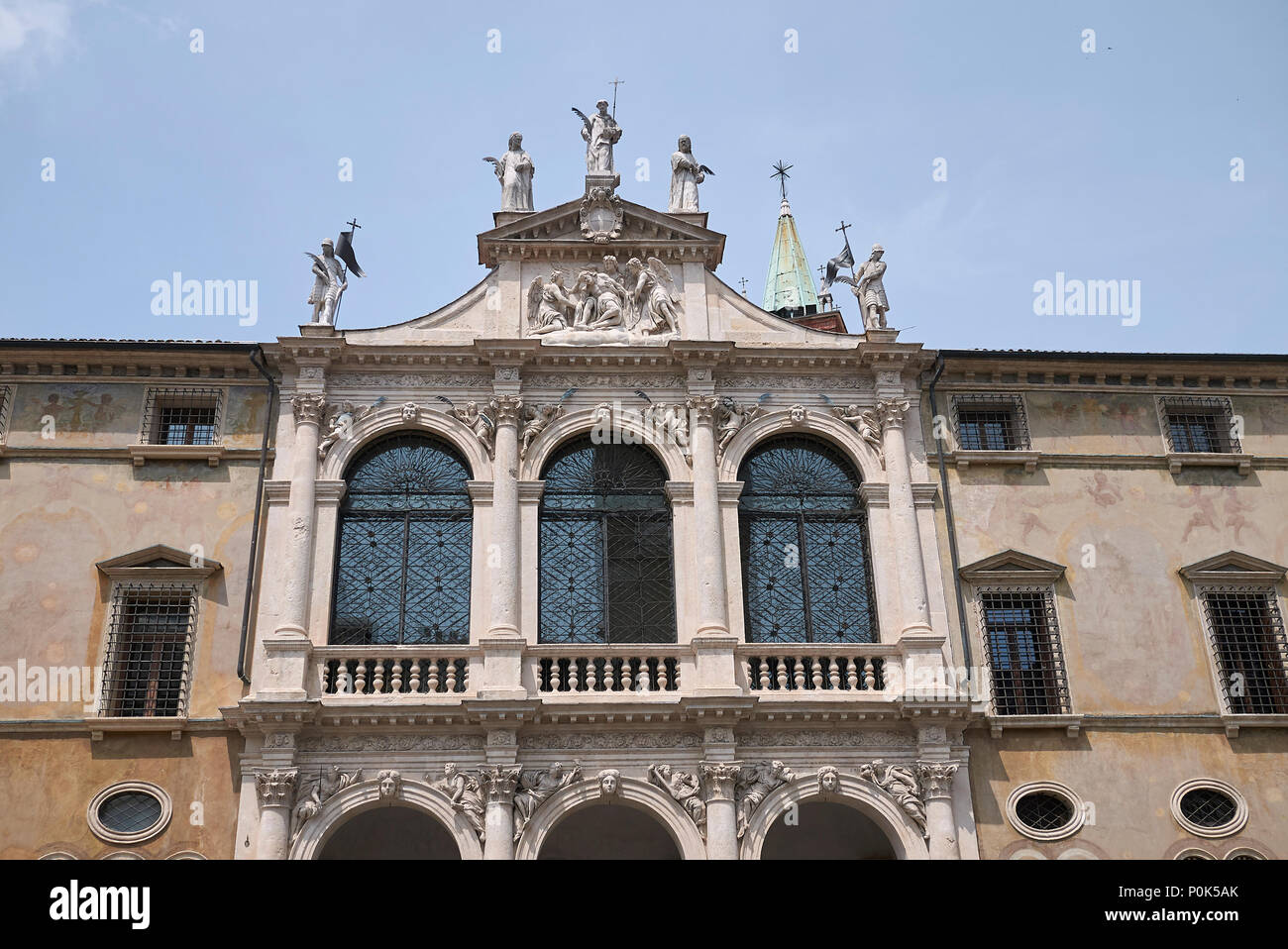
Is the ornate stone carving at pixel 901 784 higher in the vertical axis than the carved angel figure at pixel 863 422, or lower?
lower

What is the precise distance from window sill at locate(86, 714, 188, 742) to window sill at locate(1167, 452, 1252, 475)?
16.7m

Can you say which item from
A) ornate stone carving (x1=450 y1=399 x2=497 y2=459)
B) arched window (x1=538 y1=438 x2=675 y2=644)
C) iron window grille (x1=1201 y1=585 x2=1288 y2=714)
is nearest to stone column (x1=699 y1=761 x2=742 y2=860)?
arched window (x1=538 y1=438 x2=675 y2=644)

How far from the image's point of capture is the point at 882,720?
68.6 feet

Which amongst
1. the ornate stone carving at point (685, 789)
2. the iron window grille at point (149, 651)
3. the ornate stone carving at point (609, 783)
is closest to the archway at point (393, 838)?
the ornate stone carving at point (609, 783)

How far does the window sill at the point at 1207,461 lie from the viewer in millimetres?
23594

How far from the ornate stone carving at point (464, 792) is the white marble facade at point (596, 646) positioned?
32 millimetres

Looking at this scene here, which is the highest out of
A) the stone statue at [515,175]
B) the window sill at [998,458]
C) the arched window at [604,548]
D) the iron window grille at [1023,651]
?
the stone statue at [515,175]

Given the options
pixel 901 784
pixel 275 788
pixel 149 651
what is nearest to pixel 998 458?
pixel 901 784

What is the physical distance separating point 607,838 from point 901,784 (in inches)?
202

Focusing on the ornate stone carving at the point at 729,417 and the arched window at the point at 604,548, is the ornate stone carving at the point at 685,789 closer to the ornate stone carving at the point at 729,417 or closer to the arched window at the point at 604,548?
the arched window at the point at 604,548

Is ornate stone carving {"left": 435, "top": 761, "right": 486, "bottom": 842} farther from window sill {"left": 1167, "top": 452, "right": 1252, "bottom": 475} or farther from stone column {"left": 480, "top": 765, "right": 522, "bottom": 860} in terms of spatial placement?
window sill {"left": 1167, "top": 452, "right": 1252, "bottom": 475}

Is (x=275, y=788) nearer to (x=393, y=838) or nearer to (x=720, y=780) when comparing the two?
(x=393, y=838)
